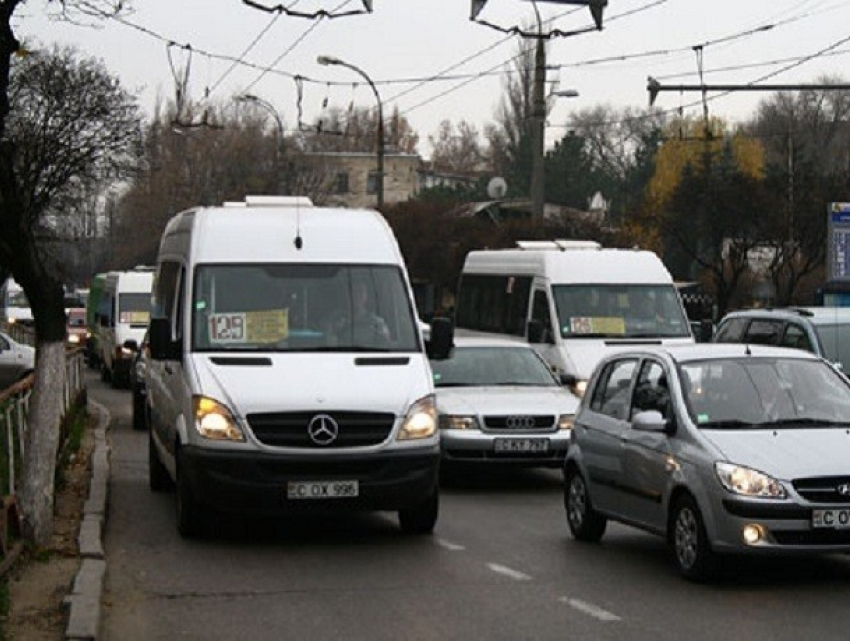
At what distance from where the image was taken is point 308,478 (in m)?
12.7

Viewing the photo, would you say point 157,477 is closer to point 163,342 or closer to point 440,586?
point 163,342

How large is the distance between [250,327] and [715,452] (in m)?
4.28

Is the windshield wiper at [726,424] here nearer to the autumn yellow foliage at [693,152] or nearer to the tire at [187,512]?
the tire at [187,512]

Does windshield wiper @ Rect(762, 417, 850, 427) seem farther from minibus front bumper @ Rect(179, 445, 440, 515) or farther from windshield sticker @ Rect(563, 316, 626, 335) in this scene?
windshield sticker @ Rect(563, 316, 626, 335)

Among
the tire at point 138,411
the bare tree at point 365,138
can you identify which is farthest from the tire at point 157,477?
the bare tree at point 365,138

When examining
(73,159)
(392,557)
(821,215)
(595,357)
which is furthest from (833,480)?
(821,215)

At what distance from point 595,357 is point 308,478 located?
10.7 metres

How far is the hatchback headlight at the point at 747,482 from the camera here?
1063cm

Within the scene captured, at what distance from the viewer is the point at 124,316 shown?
39.8 metres

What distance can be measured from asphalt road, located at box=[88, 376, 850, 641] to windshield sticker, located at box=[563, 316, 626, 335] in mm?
8187

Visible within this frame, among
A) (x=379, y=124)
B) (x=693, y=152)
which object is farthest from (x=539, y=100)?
(x=693, y=152)

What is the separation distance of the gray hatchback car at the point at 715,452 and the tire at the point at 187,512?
2853 mm

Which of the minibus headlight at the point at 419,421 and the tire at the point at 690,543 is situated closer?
the tire at the point at 690,543

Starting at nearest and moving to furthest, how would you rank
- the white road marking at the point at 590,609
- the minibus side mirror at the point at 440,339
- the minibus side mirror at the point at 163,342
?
the white road marking at the point at 590,609 < the minibus side mirror at the point at 163,342 < the minibus side mirror at the point at 440,339
